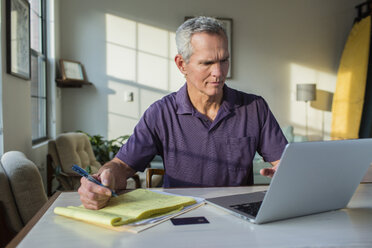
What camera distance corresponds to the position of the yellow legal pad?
0.82 m

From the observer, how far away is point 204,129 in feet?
5.19

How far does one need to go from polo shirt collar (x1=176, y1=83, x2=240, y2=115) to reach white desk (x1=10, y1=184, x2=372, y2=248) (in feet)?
2.44

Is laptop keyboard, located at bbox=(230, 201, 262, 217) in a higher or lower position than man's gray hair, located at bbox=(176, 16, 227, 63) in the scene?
Result: lower

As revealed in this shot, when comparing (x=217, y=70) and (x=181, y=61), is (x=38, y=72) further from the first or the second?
(x=217, y=70)

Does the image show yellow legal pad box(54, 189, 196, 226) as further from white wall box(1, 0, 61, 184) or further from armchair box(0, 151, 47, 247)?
white wall box(1, 0, 61, 184)

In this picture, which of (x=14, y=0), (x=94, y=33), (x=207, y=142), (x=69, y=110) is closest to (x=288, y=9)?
(x=94, y=33)

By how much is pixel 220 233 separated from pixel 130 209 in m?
0.26

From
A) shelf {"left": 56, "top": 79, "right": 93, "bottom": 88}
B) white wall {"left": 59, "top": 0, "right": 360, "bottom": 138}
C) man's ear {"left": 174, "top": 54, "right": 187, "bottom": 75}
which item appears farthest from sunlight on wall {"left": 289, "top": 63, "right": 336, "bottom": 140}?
man's ear {"left": 174, "top": 54, "right": 187, "bottom": 75}

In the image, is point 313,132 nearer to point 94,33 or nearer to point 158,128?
point 94,33

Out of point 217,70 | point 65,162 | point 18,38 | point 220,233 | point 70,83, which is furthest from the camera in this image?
point 70,83

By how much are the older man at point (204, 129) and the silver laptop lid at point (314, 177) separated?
0.65m

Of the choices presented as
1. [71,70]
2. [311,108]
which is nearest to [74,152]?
[71,70]

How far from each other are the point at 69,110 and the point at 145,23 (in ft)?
5.19

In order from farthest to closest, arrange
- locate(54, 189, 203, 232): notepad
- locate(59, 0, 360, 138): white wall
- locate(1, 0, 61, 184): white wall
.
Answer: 1. locate(59, 0, 360, 138): white wall
2. locate(1, 0, 61, 184): white wall
3. locate(54, 189, 203, 232): notepad
